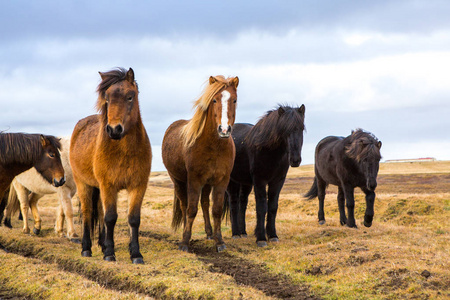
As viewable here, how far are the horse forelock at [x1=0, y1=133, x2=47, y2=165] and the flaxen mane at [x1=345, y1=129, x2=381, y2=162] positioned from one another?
295 inches

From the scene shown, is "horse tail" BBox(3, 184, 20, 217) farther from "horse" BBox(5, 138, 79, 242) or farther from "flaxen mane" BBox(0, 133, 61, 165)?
"flaxen mane" BBox(0, 133, 61, 165)

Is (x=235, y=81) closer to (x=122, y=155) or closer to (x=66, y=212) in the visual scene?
(x=122, y=155)

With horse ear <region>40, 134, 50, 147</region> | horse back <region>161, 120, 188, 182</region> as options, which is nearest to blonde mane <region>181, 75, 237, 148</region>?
horse back <region>161, 120, 188, 182</region>

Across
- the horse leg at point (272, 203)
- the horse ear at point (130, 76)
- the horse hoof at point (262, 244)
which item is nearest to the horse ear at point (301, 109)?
the horse leg at point (272, 203)

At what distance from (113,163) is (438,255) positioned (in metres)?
5.81

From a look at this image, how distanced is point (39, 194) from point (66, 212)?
2.32m

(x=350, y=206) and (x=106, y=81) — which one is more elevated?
(x=106, y=81)

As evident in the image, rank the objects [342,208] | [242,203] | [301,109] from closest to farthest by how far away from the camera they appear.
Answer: [301,109] → [242,203] → [342,208]

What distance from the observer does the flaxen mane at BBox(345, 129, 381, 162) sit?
1131 cm

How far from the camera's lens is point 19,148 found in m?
10.4

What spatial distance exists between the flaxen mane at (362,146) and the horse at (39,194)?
7.40m

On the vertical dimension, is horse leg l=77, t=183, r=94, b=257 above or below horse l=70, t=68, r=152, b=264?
below

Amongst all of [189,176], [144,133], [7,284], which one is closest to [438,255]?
[189,176]

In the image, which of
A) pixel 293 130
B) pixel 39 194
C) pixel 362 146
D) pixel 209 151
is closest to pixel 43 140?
A: pixel 39 194
